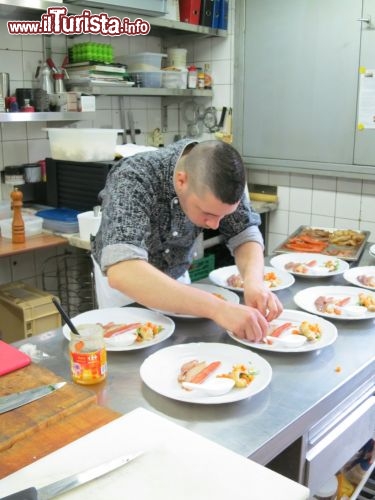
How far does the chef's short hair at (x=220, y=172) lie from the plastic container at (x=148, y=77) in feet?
7.18

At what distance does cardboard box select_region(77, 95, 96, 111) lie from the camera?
122 inches

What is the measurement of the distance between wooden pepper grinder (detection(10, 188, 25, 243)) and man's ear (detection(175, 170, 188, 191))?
1.43 meters

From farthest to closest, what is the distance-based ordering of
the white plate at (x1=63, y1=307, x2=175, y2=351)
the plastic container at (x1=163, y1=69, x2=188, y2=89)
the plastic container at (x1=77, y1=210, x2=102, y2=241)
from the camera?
the plastic container at (x1=163, y1=69, x2=188, y2=89) < the plastic container at (x1=77, y1=210, x2=102, y2=241) < the white plate at (x1=63, y1=307, x2=175, y2=351)

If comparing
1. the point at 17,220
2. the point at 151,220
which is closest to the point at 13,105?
the point at 17,220

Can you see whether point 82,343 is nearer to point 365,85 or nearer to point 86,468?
point 86,468

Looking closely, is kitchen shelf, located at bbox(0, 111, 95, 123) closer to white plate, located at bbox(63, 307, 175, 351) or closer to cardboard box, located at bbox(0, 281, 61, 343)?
cardboard box, located at bbox(0, 281, 61, 343)

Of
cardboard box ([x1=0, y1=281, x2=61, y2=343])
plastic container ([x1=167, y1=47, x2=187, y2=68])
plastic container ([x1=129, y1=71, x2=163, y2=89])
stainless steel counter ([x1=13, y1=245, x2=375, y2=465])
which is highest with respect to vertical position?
plastic container ([x1=167, y1=47, x2=187, y2=68])

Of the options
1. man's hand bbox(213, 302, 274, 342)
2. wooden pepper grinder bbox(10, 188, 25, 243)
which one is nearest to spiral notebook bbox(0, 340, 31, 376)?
man's hand bbox(213, 302, 274, 342)

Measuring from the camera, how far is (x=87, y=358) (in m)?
1.19

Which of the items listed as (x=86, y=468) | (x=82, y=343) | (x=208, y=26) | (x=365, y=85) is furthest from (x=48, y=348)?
(x=208, y=26)

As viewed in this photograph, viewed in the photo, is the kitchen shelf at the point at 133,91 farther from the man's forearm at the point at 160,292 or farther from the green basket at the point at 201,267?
the man's forearm at the point at 160,292

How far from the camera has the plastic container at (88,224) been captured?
272cm

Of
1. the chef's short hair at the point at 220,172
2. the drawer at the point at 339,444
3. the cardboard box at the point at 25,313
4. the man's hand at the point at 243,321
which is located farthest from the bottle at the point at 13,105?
the drawer at the point at 339,444

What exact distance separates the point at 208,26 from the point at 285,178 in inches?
44.6
